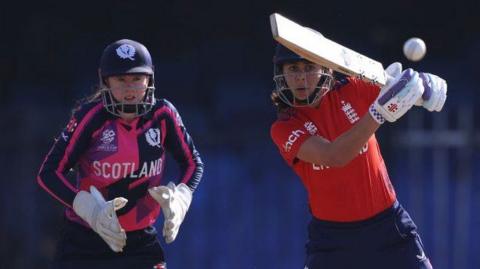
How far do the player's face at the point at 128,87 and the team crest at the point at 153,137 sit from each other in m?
0.16

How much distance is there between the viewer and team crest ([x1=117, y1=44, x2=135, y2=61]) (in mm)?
4535

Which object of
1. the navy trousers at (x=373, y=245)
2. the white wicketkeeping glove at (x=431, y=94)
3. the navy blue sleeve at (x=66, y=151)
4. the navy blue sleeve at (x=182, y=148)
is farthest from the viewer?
the navy blue sleeve at (x=182, y=148)

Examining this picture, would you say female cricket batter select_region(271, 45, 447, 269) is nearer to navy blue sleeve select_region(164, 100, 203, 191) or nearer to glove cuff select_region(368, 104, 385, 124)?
glove cuff select_region(368, 104, 385, 124)

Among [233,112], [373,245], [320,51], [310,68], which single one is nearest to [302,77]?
[310,68]

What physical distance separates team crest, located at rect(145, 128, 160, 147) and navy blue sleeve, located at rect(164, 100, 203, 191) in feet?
0.22

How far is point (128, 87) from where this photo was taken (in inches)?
177

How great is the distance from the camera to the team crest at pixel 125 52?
179 inches

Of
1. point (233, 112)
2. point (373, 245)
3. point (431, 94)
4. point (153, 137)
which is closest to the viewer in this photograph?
point (431, 94)

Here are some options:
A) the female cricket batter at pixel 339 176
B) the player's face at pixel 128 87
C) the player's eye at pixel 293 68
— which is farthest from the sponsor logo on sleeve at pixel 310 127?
the player's face at pixel 128 87

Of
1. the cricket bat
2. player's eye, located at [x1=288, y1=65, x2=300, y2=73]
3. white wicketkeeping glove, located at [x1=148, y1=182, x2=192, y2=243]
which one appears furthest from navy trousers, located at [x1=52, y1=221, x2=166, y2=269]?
the cricket bat

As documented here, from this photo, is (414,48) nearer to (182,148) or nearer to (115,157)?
(182,148)

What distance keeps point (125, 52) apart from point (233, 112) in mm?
3549

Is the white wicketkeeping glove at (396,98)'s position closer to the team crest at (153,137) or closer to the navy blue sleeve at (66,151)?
the team crest at (153,137)

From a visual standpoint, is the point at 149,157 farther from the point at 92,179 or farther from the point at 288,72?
the point at 288,72
